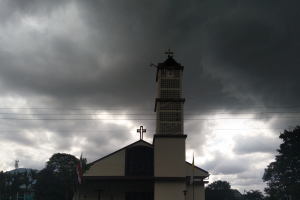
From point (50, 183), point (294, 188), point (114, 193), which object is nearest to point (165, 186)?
point (114, 193)

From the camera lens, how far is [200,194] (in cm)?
4434

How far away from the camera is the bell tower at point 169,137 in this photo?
37812 mm

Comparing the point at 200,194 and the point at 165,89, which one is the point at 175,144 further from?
the point at 200,194

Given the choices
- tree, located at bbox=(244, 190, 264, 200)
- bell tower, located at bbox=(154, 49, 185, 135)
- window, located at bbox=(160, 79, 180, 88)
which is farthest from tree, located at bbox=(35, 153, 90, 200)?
tree, located at bbox=(244, 190, 264, 200)

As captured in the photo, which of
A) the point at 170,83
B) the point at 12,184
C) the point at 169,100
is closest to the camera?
the point at 169,100

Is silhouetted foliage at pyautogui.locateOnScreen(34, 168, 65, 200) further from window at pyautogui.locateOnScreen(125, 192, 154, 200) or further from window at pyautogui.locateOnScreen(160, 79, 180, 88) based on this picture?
window at pyautogui.locateOnScreen(160, 79, 180, 88)

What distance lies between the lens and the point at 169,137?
39.0 meters

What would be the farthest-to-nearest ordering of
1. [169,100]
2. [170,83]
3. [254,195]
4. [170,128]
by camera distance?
[254,195] < [170,83] < [169,100] < [170,128]

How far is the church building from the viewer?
125 feet

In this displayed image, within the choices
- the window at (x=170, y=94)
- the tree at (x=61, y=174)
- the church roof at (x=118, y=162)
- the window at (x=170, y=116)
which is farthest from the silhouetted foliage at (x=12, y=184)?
the window at (x=170, y=94)

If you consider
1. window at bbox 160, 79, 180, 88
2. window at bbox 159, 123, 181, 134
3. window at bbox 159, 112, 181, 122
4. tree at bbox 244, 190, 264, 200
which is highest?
window at bbox 160, 79, 180, 88

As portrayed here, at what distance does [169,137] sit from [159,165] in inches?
139

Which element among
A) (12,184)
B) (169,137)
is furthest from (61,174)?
(12,184)

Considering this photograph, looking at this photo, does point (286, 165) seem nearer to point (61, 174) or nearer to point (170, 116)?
point (170, 116)
